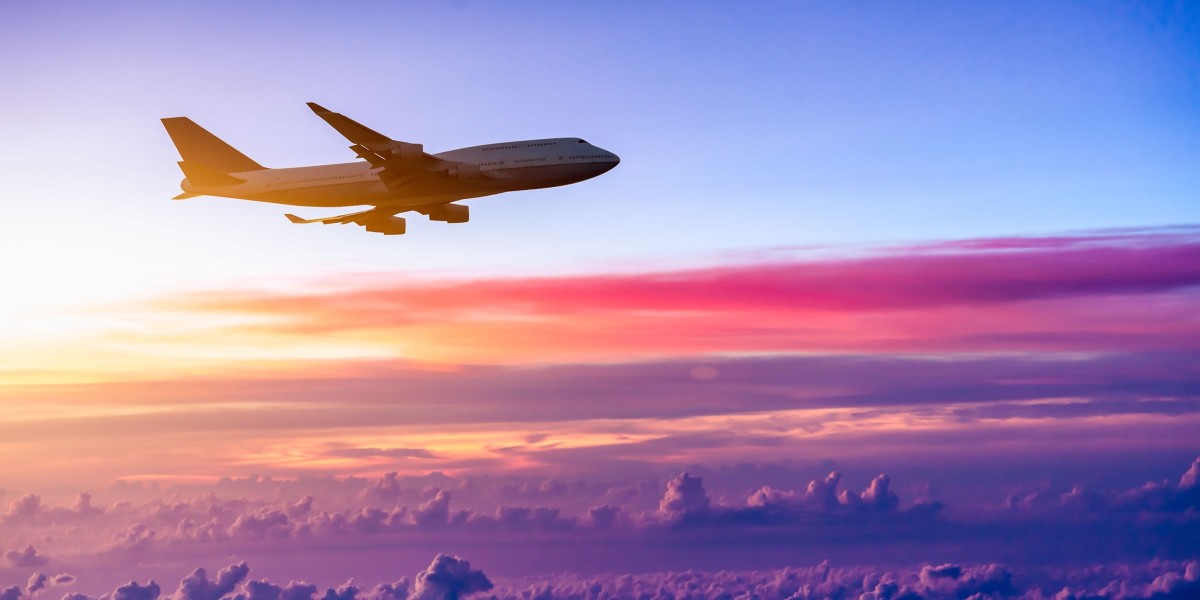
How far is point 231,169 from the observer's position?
12475 centimetres

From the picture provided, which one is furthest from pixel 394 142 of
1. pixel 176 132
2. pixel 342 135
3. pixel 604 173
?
pixel 176 132

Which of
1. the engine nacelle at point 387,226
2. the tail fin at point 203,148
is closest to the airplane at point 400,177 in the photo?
the engine nacelle at point 387,226

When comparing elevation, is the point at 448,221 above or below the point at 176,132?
below

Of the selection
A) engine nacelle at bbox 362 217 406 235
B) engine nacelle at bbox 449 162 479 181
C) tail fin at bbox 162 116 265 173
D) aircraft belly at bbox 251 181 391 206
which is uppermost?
tail fin at bbox 162 116 265 173

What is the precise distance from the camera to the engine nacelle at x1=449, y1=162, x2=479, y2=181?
11012cm

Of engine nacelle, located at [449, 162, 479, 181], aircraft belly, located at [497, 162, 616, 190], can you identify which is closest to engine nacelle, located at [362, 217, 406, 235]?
engine nacelle, located at [449, 162, 479, 181]

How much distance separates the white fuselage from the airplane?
0.34 feet

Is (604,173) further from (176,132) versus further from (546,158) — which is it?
(176,132)

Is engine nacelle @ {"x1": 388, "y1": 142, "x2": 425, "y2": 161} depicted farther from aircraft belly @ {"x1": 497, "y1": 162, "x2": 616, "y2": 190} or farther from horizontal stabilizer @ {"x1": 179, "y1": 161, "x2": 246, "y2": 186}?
horizontal stabilizer @ {"x1": 179, "y1": 161, "x2": 246, "y2": 186}

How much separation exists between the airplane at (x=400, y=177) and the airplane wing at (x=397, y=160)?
0.10 meters

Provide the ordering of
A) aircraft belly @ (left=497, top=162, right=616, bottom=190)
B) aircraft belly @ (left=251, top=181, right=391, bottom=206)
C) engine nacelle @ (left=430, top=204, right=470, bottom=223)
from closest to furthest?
1. aircraft belly @ (left=497, top=162, right=616, bottom=190)
2. aircraft belly @ (left=251, top=181, right=391, bottom=206)
3. engine nacelle @ (left=430, top=204, right=470, bottom=223)

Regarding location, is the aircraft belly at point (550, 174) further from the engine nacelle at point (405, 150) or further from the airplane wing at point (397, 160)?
the engine nacelle at point (405, 150)

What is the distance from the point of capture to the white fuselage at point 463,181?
112m

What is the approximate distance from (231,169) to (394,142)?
29.2 metres
